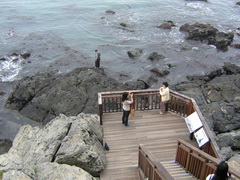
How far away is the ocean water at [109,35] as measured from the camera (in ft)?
97.9

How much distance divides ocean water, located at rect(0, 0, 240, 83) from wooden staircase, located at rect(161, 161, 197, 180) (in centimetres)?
1746

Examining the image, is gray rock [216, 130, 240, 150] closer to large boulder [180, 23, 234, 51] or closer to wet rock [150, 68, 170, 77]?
wet rock [150, 68, 170, 77]

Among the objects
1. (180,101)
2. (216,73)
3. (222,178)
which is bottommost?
(216,73)

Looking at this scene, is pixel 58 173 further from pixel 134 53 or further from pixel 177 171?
pixel 134 53

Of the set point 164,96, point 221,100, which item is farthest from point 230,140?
point 221,100

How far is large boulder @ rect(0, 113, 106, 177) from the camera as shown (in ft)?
30.0

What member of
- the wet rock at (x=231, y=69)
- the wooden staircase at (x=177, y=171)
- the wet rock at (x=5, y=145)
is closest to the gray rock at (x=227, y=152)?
the wooden staircase at (x=177, y=171)

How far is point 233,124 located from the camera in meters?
16.7

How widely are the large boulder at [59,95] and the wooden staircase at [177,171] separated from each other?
10090 mm

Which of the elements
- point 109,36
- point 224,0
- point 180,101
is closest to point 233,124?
point 180,101

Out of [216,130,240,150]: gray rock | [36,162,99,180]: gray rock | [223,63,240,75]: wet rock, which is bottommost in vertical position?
[223,63,240,75]: wet rock

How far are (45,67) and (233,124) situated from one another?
21.5 m

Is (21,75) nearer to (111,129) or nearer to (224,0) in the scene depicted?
(111,129)

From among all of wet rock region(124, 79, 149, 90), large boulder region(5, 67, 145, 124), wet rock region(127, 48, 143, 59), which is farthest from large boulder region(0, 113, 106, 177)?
wet rock region(127, 48, 143, 59)
